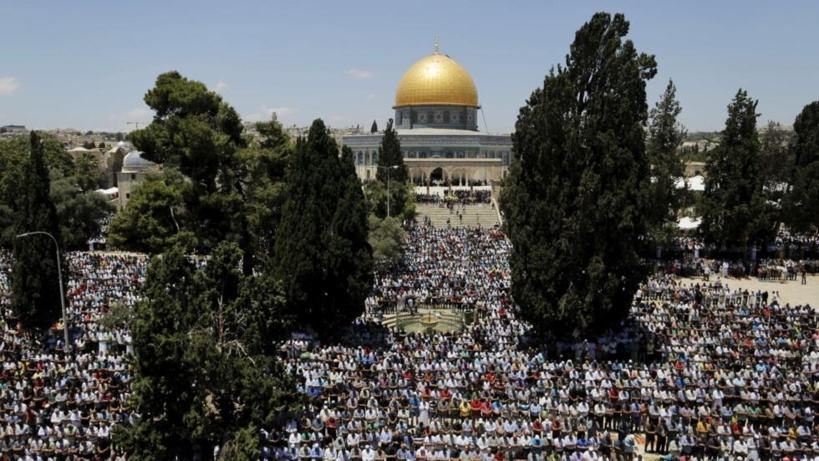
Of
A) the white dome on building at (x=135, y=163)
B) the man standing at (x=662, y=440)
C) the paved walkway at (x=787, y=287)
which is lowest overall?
the man standing at (x=662, y=440)

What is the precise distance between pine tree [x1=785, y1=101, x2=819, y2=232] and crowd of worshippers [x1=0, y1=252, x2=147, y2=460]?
35.9 metres

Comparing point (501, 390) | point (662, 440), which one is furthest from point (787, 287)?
point (501, 390)

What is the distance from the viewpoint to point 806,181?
40156 millimetres

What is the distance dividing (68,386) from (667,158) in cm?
3244

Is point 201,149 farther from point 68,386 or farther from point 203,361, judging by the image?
point 203,361

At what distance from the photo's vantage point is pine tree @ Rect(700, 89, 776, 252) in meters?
38.0

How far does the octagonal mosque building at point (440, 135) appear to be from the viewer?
73.9 metres

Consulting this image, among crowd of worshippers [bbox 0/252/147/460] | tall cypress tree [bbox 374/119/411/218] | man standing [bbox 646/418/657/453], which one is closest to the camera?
crowd of worshippers [bbox 0/252/147/460]

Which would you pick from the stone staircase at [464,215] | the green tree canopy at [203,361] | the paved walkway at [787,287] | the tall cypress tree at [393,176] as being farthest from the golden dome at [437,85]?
the green tree canopy at [203,361]

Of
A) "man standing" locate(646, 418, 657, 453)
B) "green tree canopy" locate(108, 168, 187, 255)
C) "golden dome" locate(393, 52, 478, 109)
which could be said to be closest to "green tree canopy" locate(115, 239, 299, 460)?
"man standing" locate(646, 418, 657, 453)

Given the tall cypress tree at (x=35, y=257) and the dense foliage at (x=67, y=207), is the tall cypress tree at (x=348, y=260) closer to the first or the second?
the tall cypress tree at (x=35, y=257)

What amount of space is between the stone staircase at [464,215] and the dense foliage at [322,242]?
89.1 ft

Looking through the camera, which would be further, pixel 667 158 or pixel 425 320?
pixel 667 158

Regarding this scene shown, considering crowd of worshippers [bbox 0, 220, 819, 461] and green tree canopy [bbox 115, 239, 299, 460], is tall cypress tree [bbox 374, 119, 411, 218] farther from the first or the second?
green tree canopy [bbox 115, 239, 299, 460]
